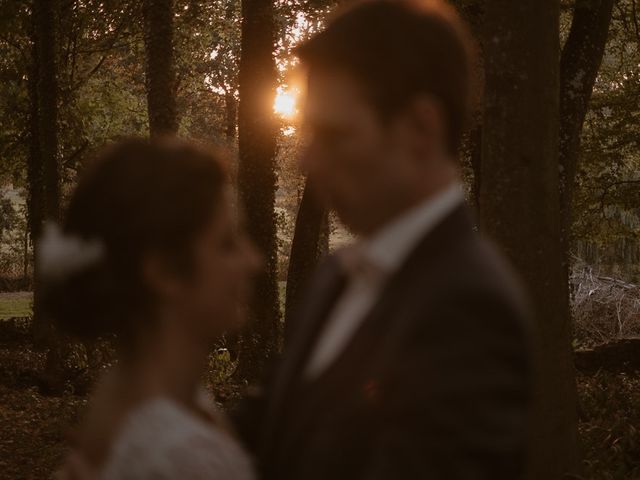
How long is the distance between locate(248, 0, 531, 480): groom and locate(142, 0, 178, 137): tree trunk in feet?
31.7

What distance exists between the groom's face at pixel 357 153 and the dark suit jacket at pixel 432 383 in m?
0.12

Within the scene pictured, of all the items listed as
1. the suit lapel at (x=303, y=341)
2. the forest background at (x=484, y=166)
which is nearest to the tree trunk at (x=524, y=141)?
the forest background at (x=484, y=166)

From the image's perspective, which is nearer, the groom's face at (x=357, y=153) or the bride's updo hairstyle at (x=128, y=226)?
the groom's face at (x=357, y=153)

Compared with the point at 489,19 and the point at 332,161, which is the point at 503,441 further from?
the point at 489,19

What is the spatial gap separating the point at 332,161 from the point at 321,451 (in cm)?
59

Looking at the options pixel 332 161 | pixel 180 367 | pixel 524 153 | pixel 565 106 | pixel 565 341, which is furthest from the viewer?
pixel 565 106

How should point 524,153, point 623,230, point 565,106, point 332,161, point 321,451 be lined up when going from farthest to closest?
point 623,230, point 565,106, point 524,153, point 332,161, point 321,451

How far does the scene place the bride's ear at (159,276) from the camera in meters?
1.96

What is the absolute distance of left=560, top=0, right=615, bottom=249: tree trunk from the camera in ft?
30.8

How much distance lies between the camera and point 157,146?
2.05 metres

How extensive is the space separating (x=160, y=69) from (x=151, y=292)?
10.4 metres

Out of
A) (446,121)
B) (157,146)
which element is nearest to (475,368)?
(446,121)

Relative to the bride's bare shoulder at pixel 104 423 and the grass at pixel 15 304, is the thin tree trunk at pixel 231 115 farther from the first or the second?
the bride's bare shoulder at pixel 104 423

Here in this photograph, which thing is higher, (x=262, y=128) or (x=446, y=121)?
(x=262, y=128)
